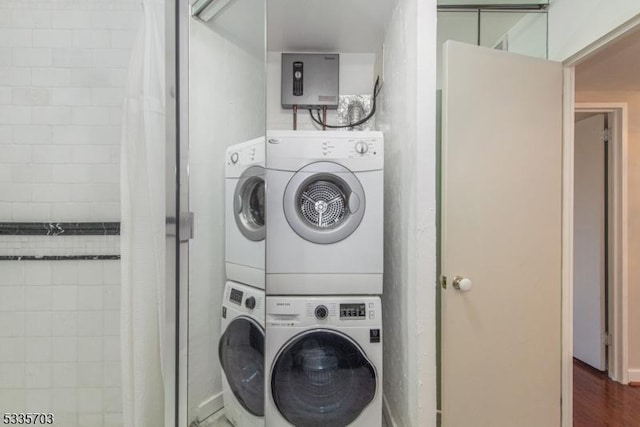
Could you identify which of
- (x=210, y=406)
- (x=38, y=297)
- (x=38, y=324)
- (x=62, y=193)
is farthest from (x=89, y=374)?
(x=62, y=193)

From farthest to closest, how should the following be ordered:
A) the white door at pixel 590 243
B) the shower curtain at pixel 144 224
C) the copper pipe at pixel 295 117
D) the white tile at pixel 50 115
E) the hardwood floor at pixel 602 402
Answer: the white door at pixel 590 243 → the copper pipe at pixel 295 117 → the hardwood floor at pixel 602 402 → the white tile at pixel 50 115 → the shower curtain at pixel 144 224

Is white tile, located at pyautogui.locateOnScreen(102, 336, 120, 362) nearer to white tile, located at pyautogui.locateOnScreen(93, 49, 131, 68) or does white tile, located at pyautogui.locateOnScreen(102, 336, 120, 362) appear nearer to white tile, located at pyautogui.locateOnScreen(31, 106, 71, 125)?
white tile, located at pyautogui.locateOnScreen(31, 106, 71, 125)

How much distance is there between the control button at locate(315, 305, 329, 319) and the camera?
58.8 inches

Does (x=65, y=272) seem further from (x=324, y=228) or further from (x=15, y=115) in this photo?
(x=324, y=228)

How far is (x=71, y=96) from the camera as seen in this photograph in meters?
1.44

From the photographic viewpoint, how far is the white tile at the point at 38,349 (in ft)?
4.77

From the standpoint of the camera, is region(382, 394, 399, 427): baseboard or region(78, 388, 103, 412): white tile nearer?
region(78, 388, 103, 412): white tile

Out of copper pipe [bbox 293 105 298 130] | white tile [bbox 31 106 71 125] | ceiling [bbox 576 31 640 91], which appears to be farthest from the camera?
copper pipe [bbox 293 105 298 130]

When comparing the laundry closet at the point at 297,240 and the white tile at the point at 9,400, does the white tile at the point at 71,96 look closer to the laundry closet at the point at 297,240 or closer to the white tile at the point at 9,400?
the laundry closet at the point at 297,240

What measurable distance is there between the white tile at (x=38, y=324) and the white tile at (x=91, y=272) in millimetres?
246

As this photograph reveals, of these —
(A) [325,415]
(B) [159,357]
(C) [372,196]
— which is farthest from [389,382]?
(B) [159,357]

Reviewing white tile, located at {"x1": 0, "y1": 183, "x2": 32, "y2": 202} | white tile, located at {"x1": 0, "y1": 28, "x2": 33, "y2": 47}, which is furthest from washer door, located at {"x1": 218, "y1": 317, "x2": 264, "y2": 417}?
white tile, located at {"x1": 0, "y1": 28, "x2": 33, "y2": 47}

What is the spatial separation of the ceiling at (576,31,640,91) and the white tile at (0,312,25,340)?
10.7 ft

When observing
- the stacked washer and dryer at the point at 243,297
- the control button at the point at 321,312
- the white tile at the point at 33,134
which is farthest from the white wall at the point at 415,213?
the white tile at the point at 33,134
